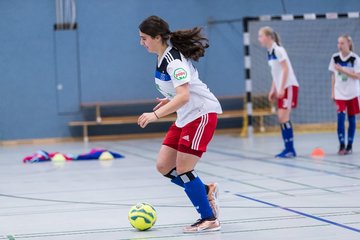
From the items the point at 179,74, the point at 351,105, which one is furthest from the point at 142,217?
the point at 351,105

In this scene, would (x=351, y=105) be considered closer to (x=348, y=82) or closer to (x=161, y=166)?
(x=348, y=82)

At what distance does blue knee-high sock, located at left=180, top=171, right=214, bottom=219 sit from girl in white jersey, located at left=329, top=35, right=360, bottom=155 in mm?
5992

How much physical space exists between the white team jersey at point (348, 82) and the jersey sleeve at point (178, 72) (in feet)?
20.2

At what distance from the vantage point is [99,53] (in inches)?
651

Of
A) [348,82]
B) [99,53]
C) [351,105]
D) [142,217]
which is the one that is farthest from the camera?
[99,53]

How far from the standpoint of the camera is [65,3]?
53.0 feet

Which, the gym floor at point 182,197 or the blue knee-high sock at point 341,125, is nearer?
the gym floor at point 182,197

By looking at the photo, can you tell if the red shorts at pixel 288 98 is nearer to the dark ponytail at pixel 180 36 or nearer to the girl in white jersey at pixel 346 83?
the girl in white jersey at pixel 346 83

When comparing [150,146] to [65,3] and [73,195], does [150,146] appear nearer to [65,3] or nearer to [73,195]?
[65,3]

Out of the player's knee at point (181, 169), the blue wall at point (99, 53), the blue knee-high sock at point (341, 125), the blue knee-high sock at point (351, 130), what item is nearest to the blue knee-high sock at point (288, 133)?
the blue knee-high sock at point (341, 125)

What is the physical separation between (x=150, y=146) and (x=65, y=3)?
13.9ft

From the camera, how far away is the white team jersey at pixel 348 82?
10.8 m

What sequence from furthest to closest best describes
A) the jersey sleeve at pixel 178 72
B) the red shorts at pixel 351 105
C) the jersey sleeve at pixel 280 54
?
1. the red shorts at pixel 351 105
2. the jersey sleeve at pixel 280 54
3. the jersey sleeve at pixel 178 72

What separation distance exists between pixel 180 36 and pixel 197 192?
121cm
